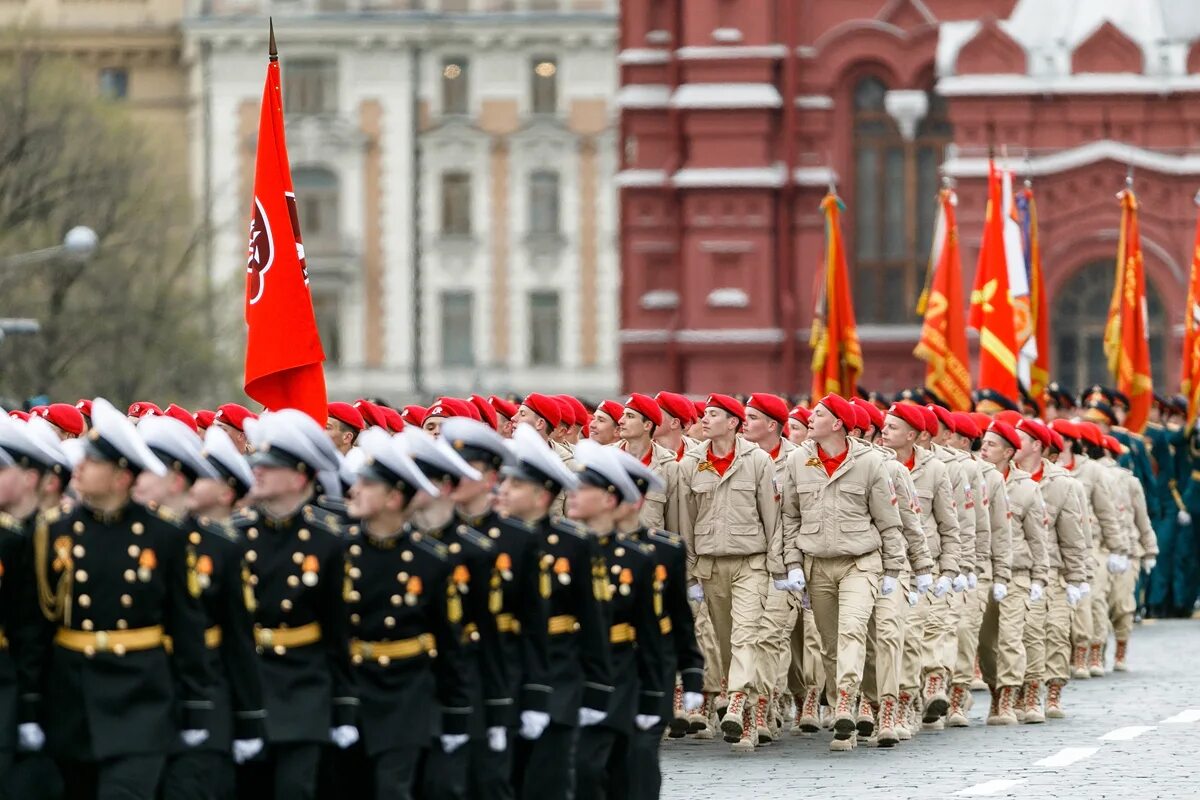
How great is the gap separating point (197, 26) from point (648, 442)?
60.5 m

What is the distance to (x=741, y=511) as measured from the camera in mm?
18531

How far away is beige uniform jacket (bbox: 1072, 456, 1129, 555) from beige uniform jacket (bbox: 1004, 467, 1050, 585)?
2529 mm

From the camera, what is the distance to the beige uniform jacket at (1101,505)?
76.6 ft

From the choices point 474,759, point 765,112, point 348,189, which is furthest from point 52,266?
point 474,759

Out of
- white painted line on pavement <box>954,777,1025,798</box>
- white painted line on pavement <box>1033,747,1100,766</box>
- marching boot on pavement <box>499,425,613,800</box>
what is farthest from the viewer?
white painted line on pavement <box>1033,747,1100,766</box>

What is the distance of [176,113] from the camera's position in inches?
3140

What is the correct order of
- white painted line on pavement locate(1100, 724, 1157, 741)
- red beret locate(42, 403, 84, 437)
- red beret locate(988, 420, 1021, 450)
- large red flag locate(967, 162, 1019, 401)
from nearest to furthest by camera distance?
white painted line on pavement locate(1100, 724, 1157, 741) → red beret locate(42, 403, 84, 437) → red beret locate(988, 420, 1021, 450) → large red flag locate(967, 162, 1019, 401)

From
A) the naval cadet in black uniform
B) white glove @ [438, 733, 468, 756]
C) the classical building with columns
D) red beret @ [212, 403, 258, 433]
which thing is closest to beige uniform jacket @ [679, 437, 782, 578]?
red beret @ [212, 403, 258, 433]

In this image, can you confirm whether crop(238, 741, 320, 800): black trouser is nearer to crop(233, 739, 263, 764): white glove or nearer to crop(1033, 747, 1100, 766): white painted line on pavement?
crop(233, 739, 263, 764): white glove

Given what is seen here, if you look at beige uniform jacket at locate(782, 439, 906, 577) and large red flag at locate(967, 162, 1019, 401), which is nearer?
beige uniform jacket at locate(782, 439, 906, 577)

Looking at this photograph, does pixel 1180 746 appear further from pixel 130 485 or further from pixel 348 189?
pixel 348 189

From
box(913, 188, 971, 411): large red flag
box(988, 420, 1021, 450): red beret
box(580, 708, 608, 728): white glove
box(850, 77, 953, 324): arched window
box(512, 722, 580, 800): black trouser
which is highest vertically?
box(850, 77, 953, 324): arched window

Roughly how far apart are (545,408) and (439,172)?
2338 inches

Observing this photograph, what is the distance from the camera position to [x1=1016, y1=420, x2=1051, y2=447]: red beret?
837 inches
